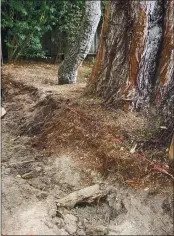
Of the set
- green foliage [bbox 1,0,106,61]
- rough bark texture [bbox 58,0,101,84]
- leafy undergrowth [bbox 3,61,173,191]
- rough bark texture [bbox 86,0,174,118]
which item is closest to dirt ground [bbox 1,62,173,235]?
leafy undergrowth [bbox 3,61,173,191]

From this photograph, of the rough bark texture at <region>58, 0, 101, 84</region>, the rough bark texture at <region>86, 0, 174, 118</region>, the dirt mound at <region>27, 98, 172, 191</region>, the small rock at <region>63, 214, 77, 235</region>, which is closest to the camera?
the small rock at <region>63, 214, 77, 235</region>

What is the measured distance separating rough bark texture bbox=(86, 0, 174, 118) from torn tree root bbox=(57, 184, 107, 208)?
1215mm

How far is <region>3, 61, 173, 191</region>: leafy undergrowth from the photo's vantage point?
2.88 metres

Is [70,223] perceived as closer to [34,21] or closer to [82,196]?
[82,196]

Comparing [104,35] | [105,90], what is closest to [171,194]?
[105,90]

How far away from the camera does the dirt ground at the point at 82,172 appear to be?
2.50 metres

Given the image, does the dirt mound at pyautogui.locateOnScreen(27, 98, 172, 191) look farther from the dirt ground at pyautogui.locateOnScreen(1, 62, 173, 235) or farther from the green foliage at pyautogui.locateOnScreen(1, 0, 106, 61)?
the green foliage at pyautogui.locateOnScreen(1, 0, 106, 61)

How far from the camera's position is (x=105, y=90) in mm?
3926

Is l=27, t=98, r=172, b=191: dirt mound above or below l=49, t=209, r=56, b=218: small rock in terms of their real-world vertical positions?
above

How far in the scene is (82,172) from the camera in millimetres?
3055

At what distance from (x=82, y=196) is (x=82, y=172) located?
37cm

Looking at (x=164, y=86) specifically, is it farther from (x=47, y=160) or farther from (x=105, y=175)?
(x=47, y=160)

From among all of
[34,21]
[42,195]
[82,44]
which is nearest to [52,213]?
[42,195]

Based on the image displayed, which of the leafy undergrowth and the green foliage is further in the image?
the green foliage
